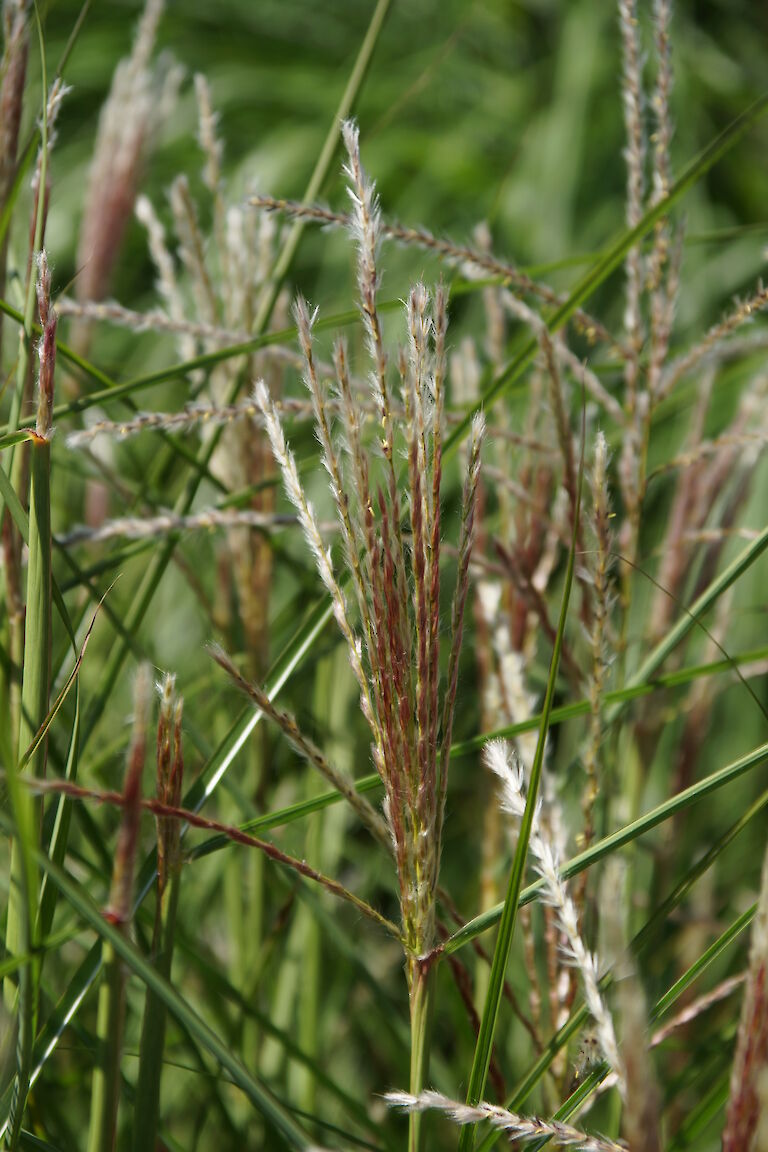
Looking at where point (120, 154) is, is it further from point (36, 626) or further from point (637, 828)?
point (637, 828)

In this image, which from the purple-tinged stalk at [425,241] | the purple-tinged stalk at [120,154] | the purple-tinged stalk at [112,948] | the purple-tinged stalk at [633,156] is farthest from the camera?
the purple-tinged stalk at [120,154]

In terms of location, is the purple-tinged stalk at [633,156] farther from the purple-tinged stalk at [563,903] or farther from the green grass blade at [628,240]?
the purple-tinged stalk at [563,903]

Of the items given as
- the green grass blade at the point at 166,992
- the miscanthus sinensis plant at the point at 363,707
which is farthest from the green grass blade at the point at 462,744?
the green grass blade at the point at 166,992

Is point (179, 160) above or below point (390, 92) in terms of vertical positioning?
below

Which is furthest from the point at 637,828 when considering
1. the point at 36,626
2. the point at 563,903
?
the point at 36,626

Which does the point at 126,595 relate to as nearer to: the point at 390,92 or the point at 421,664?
the point at 421,664

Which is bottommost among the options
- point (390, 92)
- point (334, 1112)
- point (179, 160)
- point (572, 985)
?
point (334, 1112)

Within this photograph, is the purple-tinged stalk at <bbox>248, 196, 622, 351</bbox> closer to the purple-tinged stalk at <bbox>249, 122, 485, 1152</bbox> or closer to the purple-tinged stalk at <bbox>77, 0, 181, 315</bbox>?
the purple-tinged stalk at <bbox>249, 122, 485, 1152</bbox>

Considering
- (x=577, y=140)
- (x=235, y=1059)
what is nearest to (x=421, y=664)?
(x=235, y=1059)
